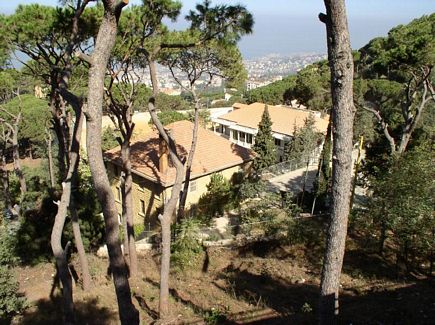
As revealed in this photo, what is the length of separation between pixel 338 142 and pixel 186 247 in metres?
9.15

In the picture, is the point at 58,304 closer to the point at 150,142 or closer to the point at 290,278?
the point at 290,278

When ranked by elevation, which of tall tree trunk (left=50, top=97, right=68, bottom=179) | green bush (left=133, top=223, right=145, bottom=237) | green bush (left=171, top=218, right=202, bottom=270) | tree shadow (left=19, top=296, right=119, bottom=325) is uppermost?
tall tree trunk (left=50, top=97, right=68, bottom=179)

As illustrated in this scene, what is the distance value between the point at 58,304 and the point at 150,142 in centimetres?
1076

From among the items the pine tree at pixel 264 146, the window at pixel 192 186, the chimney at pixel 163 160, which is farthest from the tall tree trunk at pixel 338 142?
the pine tree at pixel 264 146

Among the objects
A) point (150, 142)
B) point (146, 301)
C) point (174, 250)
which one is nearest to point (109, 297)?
point (146, 301)

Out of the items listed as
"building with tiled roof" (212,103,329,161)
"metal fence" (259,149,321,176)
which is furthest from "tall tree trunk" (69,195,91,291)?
"building with tiled roof" (212,103,329,161)

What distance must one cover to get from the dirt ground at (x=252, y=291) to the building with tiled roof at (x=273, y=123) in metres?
18.6

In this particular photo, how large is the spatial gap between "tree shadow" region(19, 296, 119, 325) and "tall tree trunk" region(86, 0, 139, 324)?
4670 millimetres

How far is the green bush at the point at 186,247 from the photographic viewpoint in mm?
12784

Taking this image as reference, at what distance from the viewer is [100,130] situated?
17.9 feet

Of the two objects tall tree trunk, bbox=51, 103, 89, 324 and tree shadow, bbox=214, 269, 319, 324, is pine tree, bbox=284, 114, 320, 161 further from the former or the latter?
tall tree trunk, bbox=51, 103, 89, 324

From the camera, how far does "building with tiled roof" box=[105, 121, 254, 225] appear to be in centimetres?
1772

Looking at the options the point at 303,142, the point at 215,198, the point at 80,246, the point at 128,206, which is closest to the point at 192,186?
the point at 215,198

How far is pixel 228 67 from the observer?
15.4 m
